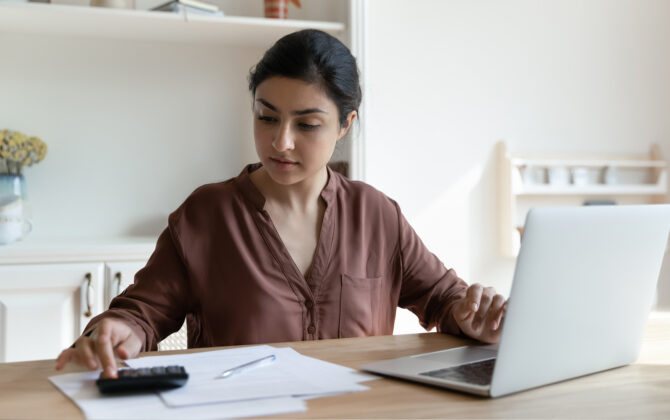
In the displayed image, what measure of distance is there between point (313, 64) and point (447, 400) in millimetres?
833

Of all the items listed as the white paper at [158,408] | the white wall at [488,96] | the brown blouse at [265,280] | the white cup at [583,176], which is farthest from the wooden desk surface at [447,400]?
the white cup at [583,176]

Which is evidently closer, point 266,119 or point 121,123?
point 266,119

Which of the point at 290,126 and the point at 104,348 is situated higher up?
the point at 290,126

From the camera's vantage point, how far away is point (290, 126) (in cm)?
142

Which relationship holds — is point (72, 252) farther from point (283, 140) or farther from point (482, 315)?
point (482, 315)

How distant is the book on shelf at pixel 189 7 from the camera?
99.0 inches

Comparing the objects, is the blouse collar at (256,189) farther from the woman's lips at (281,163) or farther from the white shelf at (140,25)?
the white shelf at (140,25)

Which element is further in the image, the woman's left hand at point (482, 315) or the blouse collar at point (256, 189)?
the blouse collar at point (256, 189)

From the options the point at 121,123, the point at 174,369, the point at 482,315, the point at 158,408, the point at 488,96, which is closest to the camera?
the point at 158,408

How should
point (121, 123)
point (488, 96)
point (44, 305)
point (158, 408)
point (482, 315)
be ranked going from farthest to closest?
point (488, 96)
point (121, 123)
point (44, 305)
point (482, 315)
point (158, 408)

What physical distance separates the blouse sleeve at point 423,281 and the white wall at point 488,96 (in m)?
1.33

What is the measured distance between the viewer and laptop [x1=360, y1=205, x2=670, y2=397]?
0.84 metres

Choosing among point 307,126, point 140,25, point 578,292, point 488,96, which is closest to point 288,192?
point 307,126

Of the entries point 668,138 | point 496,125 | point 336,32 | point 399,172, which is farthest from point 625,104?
point 336,32
